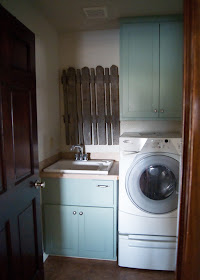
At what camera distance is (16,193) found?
1405 millimetres

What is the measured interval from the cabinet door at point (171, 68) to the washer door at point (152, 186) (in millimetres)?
642

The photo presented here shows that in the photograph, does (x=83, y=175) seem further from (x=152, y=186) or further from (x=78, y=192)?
(x=152, y=186)

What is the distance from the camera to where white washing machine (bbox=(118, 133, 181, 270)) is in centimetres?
202

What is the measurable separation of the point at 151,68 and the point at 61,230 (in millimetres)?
1867

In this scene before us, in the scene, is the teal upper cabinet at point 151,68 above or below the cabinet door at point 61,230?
above

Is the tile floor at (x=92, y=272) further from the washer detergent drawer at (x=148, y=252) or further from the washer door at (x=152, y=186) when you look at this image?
the washer door at (x=152, y=186)

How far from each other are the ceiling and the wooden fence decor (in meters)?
0.48

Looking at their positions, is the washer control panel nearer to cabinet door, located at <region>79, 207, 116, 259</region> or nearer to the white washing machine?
the white washing machine

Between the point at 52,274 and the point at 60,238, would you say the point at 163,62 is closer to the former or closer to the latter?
the point at 60,238

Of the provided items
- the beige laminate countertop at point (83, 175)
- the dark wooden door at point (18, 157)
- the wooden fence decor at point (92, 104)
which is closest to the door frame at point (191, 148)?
the dark wooden door at point (18, 157)

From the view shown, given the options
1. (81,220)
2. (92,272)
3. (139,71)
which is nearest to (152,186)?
(81,220)

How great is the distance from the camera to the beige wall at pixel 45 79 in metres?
2.09

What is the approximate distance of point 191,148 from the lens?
639mm

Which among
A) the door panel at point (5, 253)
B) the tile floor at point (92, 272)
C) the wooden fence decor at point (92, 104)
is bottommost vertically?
the tile floor at point (92, 272)
